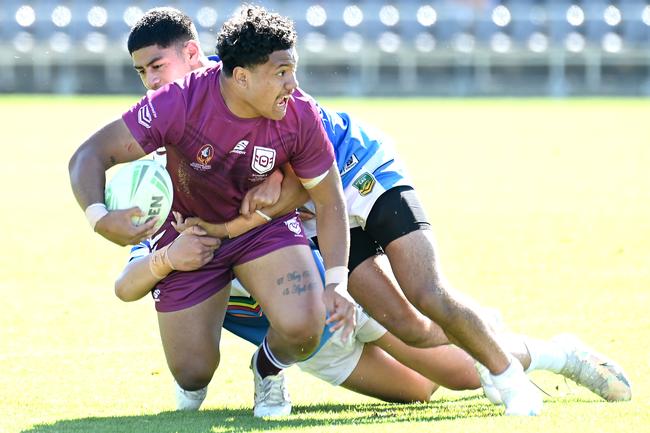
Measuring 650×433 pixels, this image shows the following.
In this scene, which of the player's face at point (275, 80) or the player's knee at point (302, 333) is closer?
the player's face at point (275, 80)

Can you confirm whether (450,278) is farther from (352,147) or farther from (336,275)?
(336,275)

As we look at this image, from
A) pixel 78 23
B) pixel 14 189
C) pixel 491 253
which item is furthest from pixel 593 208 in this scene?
pixel 78 23

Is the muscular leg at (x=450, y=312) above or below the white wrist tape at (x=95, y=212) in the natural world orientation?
below

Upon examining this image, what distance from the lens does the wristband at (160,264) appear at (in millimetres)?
6992

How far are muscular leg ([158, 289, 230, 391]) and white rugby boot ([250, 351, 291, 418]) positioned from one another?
0.34 meters

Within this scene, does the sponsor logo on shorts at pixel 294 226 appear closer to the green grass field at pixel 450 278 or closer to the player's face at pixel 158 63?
the green grass field at pixel 450 278

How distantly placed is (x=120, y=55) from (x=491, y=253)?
28.9 meters

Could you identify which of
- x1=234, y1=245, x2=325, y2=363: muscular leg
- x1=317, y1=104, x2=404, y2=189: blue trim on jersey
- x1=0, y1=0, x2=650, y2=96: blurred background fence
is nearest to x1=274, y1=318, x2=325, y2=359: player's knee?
x1=234, y1=245, x2=325, y2=363: muscular leg

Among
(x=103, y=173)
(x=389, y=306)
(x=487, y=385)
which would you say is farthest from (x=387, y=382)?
(x=103, y=173)

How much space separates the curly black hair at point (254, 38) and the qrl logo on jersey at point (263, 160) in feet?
1.59

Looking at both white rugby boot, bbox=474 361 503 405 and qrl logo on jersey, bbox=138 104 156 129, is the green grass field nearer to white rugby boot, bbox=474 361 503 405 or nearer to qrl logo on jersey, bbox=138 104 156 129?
white rugby boot, bbox=474 361 503 405

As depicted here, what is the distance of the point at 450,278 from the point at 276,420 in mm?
5246

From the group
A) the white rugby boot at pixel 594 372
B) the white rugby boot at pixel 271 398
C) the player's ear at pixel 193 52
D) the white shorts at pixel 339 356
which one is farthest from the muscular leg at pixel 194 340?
the white rugby boot at pixel 594 372

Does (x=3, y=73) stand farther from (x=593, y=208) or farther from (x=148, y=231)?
(x=148, y=231)
